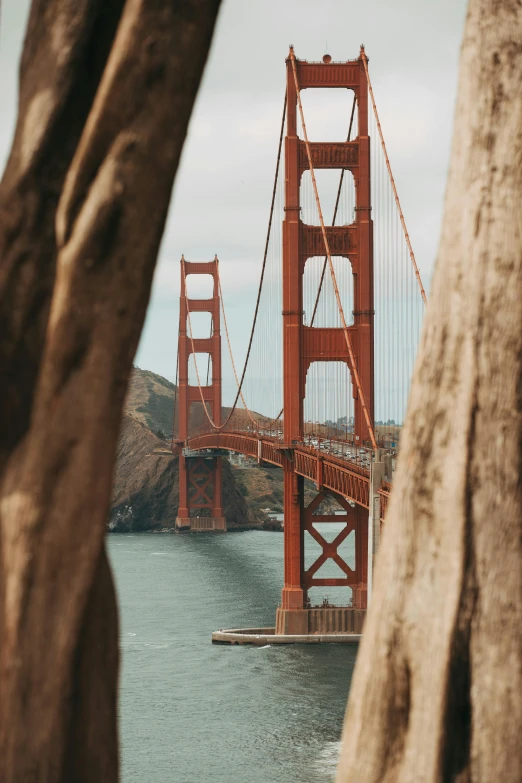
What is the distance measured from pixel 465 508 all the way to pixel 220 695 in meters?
27.8

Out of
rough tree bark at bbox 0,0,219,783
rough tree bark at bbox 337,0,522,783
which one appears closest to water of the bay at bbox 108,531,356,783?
rough tree bark at bbox 337,0,522,783

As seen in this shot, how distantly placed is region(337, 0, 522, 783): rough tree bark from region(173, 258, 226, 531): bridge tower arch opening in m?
75.8

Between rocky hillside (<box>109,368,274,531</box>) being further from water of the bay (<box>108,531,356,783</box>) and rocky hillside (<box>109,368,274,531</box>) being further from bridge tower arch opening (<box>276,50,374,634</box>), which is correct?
bridge tower arch opening (<box>276,50,374,634</box>)

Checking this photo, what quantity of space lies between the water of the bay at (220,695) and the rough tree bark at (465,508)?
788 inches

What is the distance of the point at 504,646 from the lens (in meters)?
2.44

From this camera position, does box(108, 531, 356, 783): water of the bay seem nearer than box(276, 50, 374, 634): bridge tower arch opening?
Yes

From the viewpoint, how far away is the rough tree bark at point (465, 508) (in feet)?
7.99

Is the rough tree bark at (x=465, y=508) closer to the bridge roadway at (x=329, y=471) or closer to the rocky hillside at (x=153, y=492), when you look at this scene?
the bridge roadway at (x=329, y=471)

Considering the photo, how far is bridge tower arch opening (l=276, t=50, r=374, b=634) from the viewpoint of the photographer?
1404 inches

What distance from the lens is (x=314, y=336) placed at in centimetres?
3666

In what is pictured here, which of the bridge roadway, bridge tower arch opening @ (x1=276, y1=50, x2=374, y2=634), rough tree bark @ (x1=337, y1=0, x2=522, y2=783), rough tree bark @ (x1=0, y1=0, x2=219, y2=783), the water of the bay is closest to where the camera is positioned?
rough tree bark @ (x1=0, y1=0, x2=219, y2=783)

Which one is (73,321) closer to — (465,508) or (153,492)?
(465,508)

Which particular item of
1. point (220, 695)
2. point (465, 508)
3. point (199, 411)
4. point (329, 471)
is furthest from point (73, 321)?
point (199, 411)

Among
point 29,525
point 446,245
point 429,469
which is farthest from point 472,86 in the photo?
point 29,525
